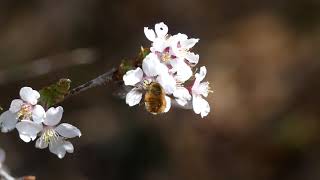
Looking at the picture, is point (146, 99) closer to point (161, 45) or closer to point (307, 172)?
point (161, 45)

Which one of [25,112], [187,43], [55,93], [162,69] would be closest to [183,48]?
[187,43]

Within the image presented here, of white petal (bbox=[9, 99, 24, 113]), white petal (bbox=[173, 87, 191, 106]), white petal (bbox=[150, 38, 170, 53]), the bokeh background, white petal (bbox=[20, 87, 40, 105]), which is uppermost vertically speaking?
the bokeh background

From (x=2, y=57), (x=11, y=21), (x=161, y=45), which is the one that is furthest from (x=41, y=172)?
(x=161, y=45)

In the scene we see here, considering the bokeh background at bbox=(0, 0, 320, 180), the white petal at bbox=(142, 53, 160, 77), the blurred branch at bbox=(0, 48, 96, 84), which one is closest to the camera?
the white petal at bbox=(142, 53, 160, 77)

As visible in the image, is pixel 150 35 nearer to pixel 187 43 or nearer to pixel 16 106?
pixel 187 43

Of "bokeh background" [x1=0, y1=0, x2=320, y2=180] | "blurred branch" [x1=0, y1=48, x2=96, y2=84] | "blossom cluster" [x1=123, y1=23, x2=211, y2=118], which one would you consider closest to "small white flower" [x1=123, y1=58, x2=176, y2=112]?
"blossom cluster" [x1=123, y1=23, x2=211, y2=118]

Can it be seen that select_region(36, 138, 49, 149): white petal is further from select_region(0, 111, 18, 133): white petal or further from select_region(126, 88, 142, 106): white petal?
select_region(126, 88, 142, 106): white petal
